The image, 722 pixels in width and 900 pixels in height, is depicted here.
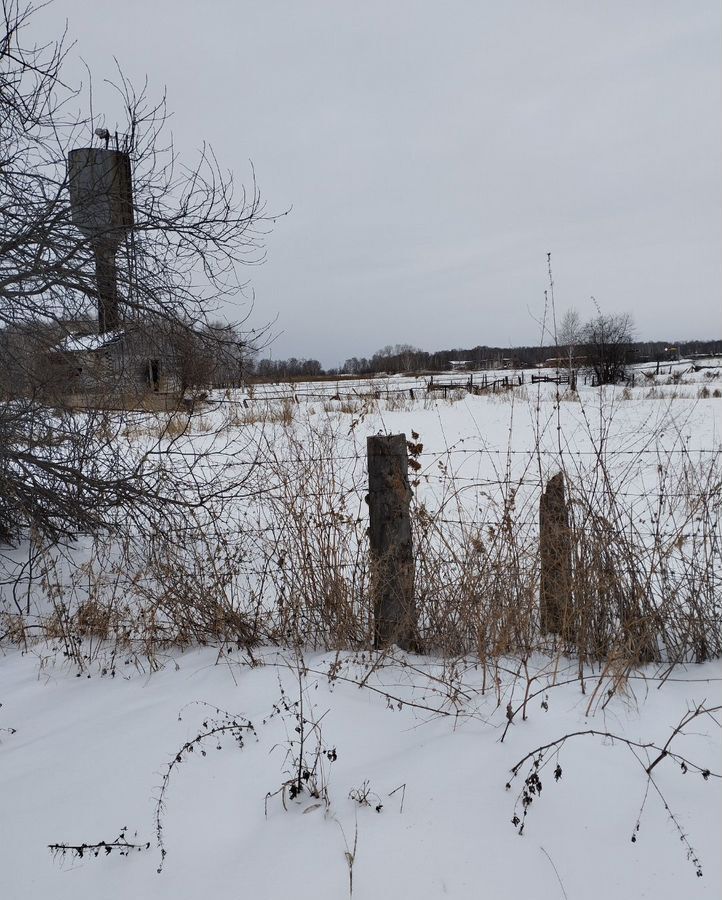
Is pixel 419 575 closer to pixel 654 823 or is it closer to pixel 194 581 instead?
pixel 194 581

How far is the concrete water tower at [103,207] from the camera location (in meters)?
3.88

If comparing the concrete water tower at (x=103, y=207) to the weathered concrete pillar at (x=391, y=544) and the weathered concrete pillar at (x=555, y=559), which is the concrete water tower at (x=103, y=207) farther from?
the weathered concrete pillar at (x=555, y=559)

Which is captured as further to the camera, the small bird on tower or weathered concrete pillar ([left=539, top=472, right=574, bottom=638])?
Result: the small bird on tower

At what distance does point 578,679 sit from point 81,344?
12.3 feet

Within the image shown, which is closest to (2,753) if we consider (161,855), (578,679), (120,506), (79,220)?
(161,855)

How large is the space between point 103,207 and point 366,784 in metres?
3.73

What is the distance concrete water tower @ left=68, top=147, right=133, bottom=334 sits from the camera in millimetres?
3879

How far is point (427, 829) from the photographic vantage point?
6.76 ft

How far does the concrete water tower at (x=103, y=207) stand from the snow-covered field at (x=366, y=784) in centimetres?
249

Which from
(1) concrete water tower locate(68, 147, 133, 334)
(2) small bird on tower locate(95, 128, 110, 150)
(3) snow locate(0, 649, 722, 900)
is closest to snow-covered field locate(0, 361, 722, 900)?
(3) snow locate(0, 649, 722, 900)

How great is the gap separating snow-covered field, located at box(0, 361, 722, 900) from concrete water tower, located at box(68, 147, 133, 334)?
249 cm

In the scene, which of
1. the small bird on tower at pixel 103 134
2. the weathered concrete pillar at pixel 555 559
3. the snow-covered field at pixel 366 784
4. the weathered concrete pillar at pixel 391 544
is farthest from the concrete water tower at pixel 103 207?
the weathered concrete pillar at pixel 555 559

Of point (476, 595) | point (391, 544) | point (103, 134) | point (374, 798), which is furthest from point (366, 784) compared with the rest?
point (103, 134)

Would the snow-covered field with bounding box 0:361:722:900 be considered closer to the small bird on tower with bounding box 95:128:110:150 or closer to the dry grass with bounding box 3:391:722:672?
the dry grass with bounding box 3:391:722:672
